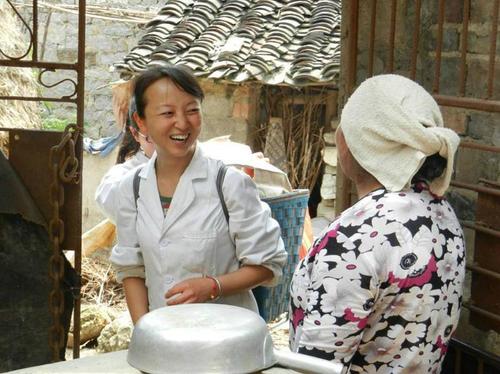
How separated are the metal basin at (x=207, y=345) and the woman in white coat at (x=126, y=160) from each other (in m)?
1.69

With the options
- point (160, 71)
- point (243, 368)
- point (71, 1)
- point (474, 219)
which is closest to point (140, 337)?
point (243, 368)

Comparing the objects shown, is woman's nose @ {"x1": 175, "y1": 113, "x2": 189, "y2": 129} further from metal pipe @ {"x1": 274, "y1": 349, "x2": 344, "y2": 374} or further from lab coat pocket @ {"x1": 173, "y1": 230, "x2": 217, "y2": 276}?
metal pipe @ {"x1": 274, "y1": 349, "x2": 344, "y2": 374}

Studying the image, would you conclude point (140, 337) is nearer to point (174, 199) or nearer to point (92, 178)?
point (174, 199)

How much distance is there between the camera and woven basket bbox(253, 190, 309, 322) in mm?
5301

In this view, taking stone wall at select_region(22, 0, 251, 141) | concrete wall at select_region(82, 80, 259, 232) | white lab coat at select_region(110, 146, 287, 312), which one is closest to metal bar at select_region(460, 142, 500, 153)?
white lab coat at select_region(110, 146, 287, 312)

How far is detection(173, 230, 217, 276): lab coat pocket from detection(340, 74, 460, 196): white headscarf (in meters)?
0.79

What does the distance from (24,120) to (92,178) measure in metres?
2.17

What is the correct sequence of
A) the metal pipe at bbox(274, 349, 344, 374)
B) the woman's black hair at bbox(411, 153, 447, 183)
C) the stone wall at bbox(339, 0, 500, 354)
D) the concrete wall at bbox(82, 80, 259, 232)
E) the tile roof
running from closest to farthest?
the metal pipe at bbox(274, 349, 344, 374), the woman's black hair at bbox(411, 153, 447, 183), the stone wall at bbox(339, 0, 500, 354), the tile roof, the concrete wall at bbox(82, 80, 259, 232)

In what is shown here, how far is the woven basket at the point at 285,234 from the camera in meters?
5.30

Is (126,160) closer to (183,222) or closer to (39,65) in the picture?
(39,65)

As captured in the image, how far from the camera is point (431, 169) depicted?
273cm

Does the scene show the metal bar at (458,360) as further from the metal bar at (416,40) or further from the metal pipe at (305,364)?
the metal pipe at (305,364)

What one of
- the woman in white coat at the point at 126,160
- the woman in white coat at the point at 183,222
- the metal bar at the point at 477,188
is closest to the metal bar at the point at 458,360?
the metal bar at the point at 477,188

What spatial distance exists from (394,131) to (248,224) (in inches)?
34.0
